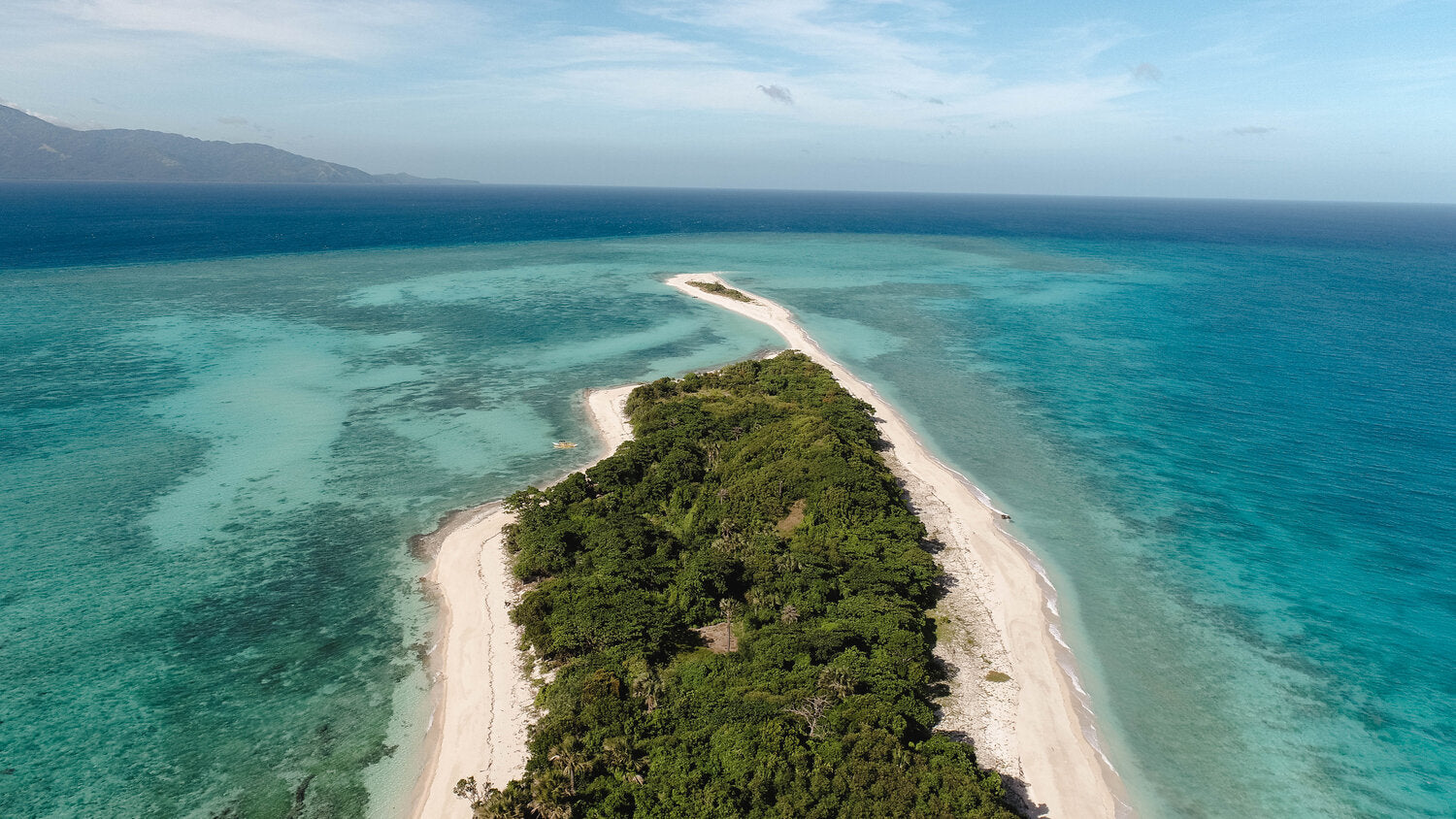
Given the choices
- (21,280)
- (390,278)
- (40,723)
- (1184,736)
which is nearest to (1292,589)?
(1184,736)

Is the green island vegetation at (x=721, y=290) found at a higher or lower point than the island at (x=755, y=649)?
higher

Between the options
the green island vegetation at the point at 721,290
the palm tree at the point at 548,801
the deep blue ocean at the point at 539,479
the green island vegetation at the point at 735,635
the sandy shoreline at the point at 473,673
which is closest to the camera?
the palm tree at the point at 548,801

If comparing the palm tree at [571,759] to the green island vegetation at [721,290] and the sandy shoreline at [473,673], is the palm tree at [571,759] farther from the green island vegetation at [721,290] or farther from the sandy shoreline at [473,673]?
the green island vegetation at [721,290]

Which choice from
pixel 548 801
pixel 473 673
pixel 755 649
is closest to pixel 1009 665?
pixel 755 649

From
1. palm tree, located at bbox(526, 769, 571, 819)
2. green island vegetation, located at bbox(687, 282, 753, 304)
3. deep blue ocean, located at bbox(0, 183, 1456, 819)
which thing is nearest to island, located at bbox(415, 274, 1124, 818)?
palm tree, located at bbox(526, 769, 571, 819)

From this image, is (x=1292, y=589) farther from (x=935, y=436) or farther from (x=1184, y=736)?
(x=935, y=436)

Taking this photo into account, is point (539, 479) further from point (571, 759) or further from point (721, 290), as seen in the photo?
point (721, 290)

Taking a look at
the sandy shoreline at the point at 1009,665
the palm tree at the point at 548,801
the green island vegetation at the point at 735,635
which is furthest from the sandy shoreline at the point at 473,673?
the sandy shoreline at the point at 1009,665
